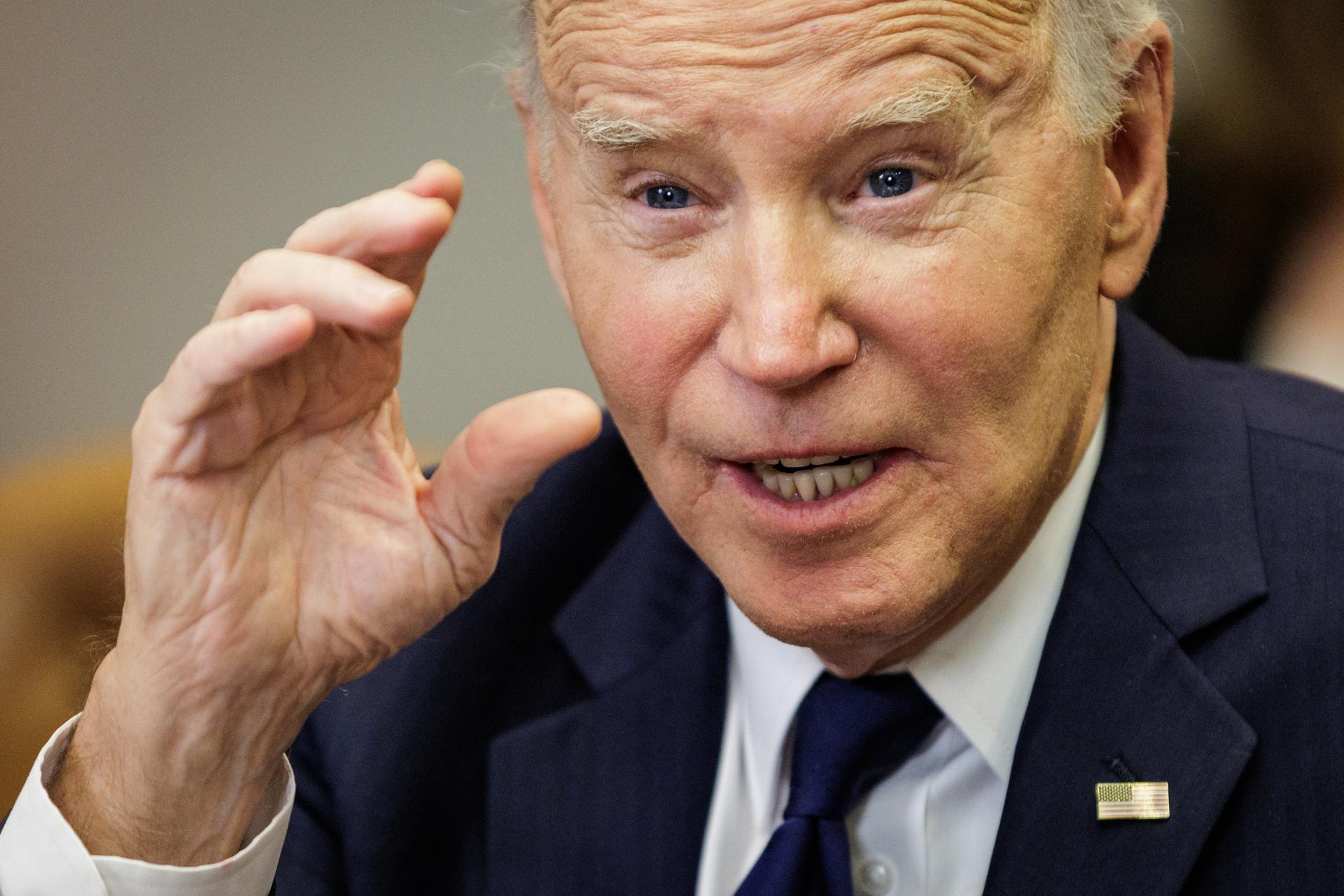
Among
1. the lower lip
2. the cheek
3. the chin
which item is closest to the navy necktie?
the chin

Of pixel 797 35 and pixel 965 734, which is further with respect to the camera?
pixel 965 734

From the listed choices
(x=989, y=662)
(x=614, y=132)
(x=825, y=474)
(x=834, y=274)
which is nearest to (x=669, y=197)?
(x=614, y=132)

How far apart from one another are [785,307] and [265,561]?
530mm

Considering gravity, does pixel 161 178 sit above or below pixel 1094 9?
below

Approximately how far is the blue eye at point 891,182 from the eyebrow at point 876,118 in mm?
53

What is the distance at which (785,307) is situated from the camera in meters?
1.23

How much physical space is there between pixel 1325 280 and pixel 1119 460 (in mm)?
1769

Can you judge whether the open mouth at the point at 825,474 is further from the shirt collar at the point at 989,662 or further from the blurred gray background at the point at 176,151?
the blurred gray background at the point at 176,151

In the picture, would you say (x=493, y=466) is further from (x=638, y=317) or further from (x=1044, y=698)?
(x=1044, y=698)

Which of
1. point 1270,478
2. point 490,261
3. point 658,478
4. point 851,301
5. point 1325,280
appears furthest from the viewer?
point 490,261

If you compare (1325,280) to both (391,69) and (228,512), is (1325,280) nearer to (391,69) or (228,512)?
(391,69)

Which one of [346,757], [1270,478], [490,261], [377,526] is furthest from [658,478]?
[490,261]

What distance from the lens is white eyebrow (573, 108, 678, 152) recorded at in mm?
1279

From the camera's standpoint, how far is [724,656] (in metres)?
1.72
